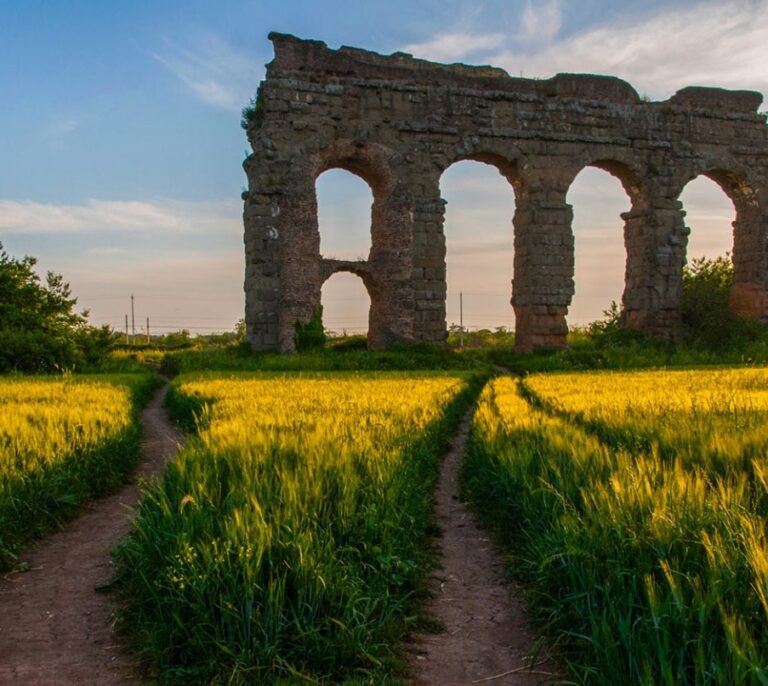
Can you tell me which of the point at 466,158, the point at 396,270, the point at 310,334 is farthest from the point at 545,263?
the point at 310,334

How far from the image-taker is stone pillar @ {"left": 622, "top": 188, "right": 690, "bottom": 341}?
2402 cm

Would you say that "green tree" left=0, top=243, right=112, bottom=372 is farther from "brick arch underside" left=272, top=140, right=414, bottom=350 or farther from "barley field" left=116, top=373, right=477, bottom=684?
"barley field" left=116, top=373, right=477, bottom=684

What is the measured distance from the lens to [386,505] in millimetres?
5117

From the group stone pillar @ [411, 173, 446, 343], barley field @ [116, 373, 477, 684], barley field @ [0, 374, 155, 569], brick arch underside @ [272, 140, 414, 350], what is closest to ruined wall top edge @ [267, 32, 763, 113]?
brick arch underside @ [272, 140, 414, 350]

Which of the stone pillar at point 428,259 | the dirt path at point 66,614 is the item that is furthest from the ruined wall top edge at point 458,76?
the dirt path at point 66,614

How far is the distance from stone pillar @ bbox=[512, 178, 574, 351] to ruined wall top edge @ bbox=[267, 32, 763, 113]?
10.7 ft

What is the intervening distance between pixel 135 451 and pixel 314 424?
2758 mm

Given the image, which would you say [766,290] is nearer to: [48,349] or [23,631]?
[48,349]

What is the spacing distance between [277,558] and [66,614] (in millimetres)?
1436

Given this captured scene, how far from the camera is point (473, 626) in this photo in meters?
4.31

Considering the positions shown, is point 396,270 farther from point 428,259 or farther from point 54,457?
point 54,457

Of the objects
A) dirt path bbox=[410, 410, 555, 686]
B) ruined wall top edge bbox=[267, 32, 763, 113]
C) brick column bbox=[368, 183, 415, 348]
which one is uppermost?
ruined wall top edge bbox=[267, 32, 763, 113]

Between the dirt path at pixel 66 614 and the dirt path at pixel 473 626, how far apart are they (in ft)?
4.85

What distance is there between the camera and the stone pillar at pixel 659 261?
2402 cm
